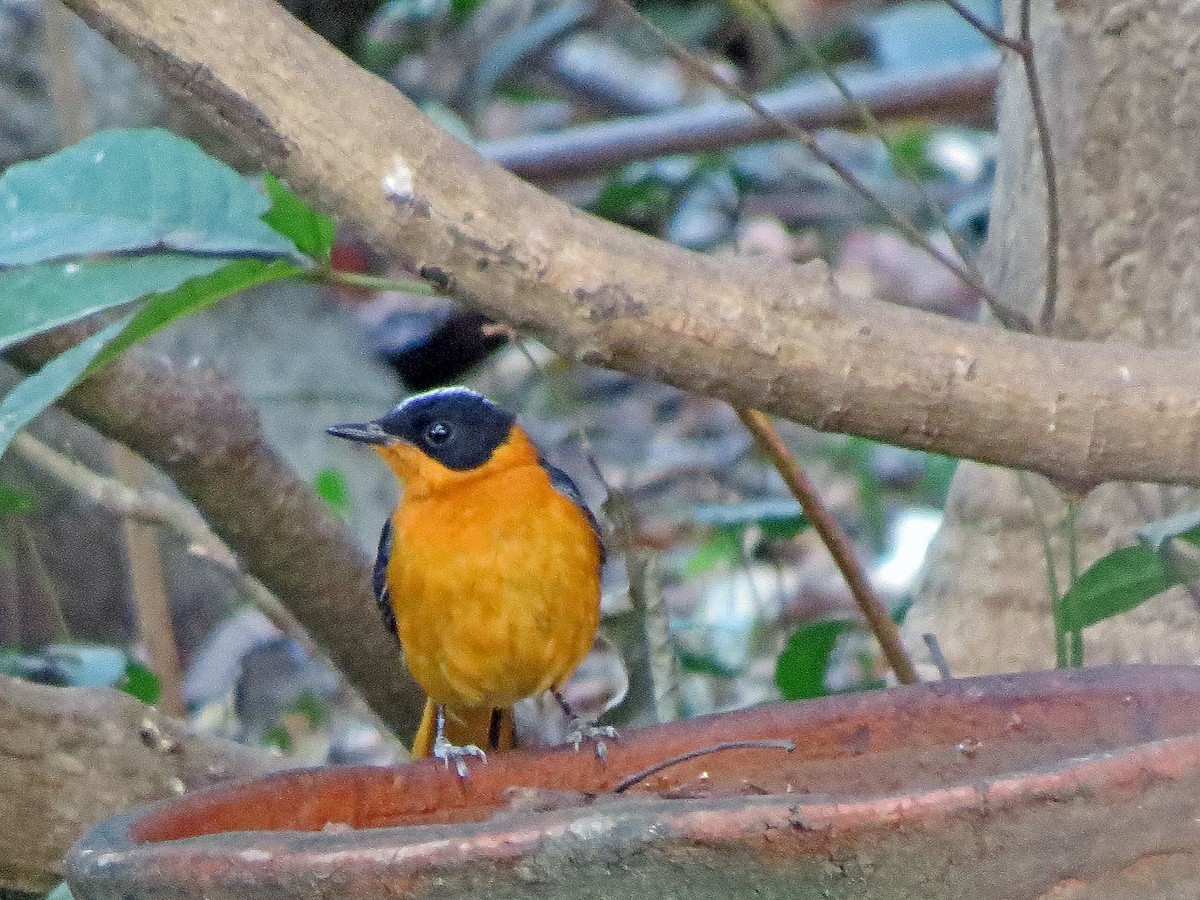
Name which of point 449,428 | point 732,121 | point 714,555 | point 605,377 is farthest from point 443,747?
point 605,377

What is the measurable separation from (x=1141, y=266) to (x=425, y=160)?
6.47ft

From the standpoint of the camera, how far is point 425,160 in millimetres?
1477

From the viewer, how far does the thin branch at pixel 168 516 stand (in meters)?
3.27

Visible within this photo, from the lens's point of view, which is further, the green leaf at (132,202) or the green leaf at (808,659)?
the green leaf at (808,659)

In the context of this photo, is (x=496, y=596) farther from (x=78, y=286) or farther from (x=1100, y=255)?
(x=1100, y=255)

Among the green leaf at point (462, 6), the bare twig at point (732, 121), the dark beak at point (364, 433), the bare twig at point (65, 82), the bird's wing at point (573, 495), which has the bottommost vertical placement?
the bird's wing at point (573, 495)

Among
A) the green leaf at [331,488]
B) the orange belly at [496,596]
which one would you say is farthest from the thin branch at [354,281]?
the green leaf at [331,488]

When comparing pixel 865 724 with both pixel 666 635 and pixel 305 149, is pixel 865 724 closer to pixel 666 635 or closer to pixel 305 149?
pixel 305 149

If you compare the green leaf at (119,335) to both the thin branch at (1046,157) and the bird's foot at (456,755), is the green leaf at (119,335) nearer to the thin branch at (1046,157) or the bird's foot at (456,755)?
the bird's foot at (456,755)

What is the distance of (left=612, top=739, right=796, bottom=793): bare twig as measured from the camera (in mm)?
1922

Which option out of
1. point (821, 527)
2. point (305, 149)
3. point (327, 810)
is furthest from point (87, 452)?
point (305, 149)

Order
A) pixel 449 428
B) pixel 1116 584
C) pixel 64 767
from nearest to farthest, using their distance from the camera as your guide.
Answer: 1. pixel 1116 584
2. pixel 64 767
3. pixel 449 428

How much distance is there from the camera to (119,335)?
2.02m

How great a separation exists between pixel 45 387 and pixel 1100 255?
2.01 m
